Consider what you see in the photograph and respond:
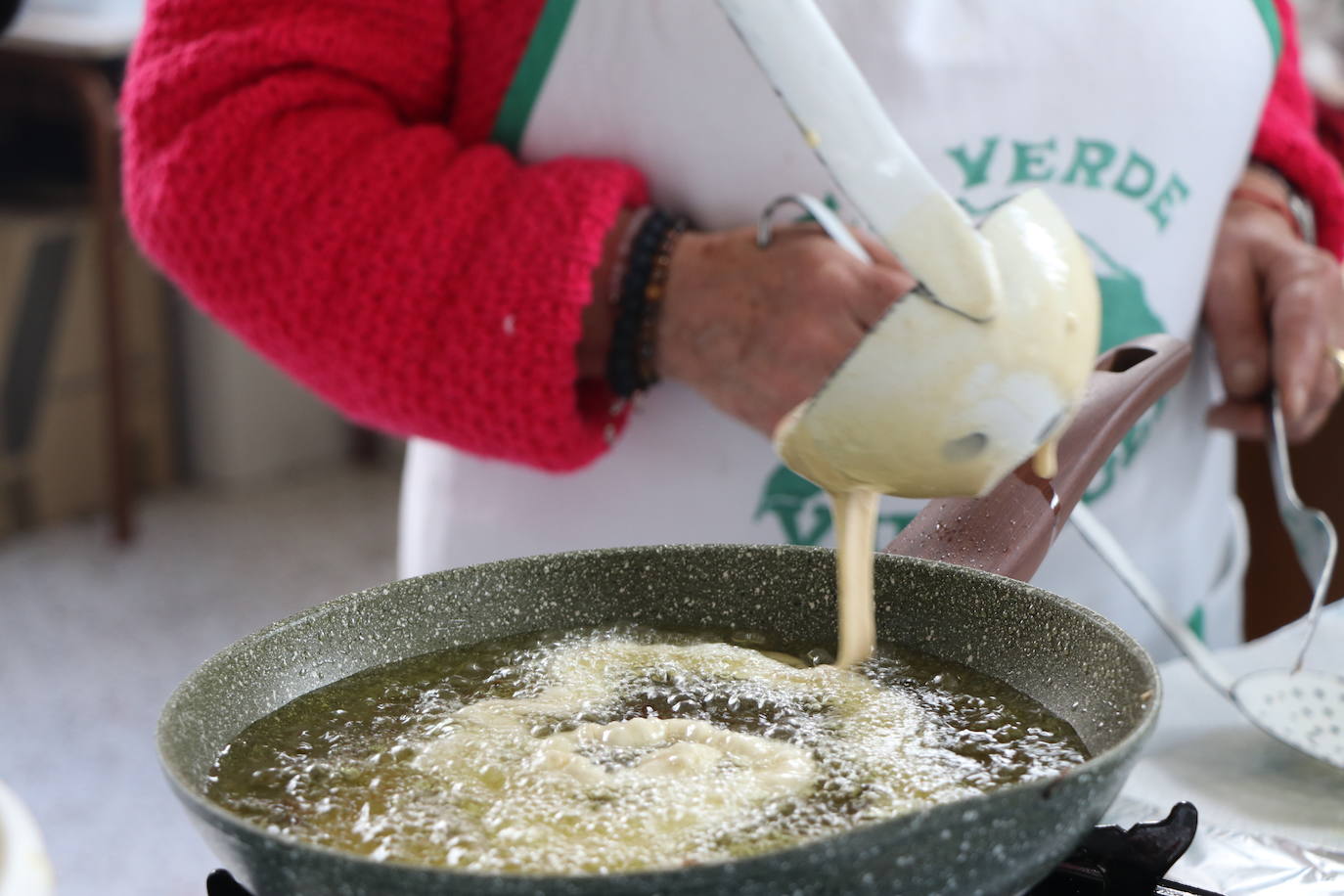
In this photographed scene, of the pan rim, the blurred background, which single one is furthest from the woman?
the blurred background

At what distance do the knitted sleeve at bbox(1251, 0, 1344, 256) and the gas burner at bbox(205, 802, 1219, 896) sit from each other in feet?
2.22

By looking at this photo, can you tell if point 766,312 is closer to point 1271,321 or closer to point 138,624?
point 1271,321

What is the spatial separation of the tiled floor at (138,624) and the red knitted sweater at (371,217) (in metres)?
1.00

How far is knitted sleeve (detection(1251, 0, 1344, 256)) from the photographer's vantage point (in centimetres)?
100

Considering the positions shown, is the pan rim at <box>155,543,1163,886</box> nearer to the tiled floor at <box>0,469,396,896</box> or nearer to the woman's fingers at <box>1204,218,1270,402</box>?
the woman's fingers at <box>1204,218,1270,402</box>

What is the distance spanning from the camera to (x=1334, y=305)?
2.91 feet

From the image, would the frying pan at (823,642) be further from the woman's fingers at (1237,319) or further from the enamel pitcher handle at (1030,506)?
the woman's fingers at (1237,319)

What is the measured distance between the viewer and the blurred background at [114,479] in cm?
188

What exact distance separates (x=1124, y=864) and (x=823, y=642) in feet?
0.55

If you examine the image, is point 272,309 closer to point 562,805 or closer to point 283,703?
point 283,703

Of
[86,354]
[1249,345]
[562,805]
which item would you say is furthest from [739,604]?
[86,354]

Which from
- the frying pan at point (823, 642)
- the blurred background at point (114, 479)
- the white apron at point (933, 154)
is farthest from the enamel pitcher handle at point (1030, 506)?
the blurred background at point (114, 479)

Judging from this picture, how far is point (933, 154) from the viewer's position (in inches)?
32.6

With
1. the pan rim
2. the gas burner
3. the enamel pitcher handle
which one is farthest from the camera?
the enamel pitcher handle
